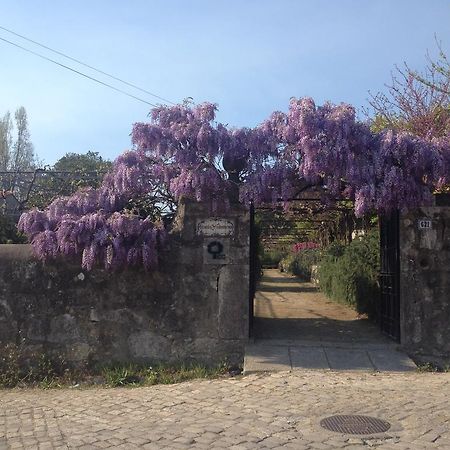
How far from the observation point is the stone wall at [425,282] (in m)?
8.98

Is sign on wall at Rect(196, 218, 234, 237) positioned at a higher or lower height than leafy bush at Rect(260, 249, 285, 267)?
higher

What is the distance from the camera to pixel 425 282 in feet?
29.8

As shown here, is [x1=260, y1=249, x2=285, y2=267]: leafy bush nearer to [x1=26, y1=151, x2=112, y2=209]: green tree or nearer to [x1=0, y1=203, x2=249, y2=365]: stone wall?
[x1=26, y1=151, x2=112, y2=209]: green tree

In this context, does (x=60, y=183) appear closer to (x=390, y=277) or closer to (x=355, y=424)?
(x=390, y=277)

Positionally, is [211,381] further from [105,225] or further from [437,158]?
[437,158]

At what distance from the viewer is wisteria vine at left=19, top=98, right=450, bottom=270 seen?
8.85 m

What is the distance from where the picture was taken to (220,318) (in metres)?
9.05

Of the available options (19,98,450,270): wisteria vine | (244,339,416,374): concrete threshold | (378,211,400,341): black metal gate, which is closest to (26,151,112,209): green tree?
(19,98,450,270): wisteria vine

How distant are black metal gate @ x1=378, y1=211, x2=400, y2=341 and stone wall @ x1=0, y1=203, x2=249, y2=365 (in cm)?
249

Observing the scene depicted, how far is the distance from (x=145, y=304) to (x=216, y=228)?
5.40 ft

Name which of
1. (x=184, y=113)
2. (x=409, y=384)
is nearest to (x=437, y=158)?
(x=409, y=384)

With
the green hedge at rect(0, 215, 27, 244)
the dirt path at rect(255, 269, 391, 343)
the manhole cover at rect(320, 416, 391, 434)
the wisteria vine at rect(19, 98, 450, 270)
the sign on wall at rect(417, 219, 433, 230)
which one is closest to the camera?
the manhole cover at rect(320, 416, 391, 434)

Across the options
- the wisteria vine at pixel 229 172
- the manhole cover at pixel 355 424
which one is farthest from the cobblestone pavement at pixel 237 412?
the wisteria vine at pixel 229 172

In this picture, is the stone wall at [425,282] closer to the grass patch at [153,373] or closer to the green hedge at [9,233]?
the grass patch at [153,373]
